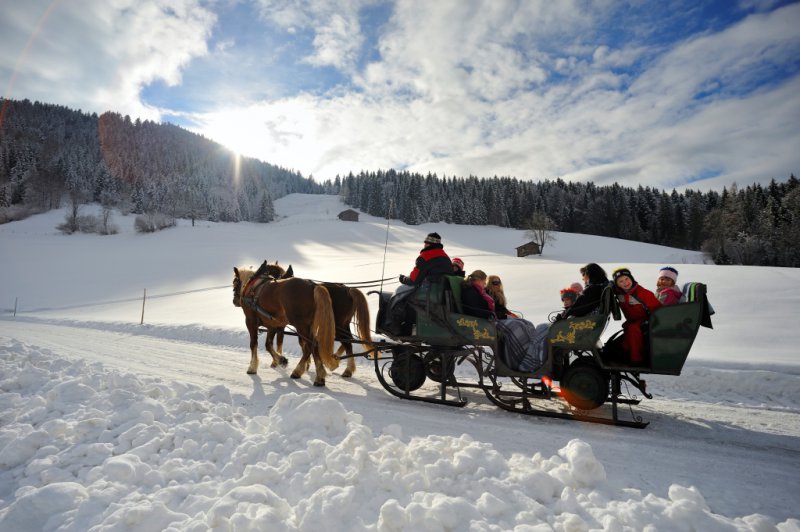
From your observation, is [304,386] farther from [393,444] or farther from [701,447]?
[701,447]

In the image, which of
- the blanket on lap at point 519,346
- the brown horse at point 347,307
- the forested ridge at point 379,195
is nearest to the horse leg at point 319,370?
the brown horse at point 347,307

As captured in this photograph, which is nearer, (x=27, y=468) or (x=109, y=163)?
(x=27, y=468)

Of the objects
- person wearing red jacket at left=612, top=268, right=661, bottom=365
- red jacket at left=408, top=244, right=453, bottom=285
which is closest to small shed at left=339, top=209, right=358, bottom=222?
red jacket at left=408, top=244, right=453, bottom=285

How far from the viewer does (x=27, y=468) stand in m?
2.98

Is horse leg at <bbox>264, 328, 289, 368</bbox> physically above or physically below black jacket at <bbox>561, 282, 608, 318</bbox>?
below

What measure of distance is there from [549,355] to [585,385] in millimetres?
649

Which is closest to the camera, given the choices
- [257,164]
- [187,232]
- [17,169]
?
[187,232]

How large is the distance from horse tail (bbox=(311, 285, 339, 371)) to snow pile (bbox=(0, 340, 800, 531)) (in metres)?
2.13

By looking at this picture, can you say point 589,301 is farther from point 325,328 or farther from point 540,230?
point 540,230

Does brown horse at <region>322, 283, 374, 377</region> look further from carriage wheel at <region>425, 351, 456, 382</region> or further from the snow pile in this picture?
the snow pile

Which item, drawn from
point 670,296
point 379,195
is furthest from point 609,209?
point 670,296

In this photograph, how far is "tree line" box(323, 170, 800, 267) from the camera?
48156 millimetres

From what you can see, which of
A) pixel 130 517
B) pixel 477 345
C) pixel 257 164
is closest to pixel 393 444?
pixel 130 517

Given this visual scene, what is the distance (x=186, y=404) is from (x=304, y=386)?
2441 mm
